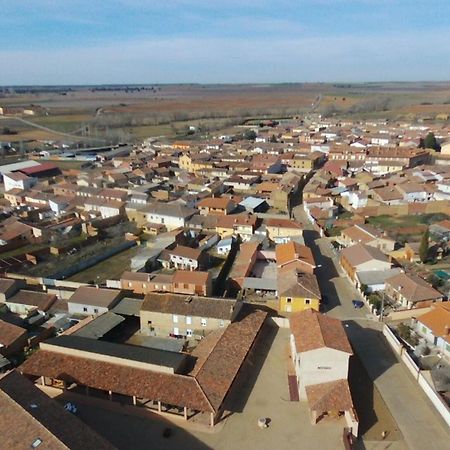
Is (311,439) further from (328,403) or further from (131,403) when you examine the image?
(131,403)

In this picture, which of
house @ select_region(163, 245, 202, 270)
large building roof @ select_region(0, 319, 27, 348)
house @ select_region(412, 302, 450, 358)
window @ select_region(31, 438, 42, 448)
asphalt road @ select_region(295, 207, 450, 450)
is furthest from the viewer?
house @ select_region(163, 245, 202, 270)

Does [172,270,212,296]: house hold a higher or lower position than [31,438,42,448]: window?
lower

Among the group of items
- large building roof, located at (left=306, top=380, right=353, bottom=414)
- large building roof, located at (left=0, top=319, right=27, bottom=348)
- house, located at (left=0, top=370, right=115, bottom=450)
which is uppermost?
house, located at (left=0, top=370, right=115, bottom=450)

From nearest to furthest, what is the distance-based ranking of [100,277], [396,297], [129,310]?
1. [129,310]
2. [396,297]
3. [100,277]

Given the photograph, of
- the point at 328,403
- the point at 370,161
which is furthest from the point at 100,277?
the point at 370,161

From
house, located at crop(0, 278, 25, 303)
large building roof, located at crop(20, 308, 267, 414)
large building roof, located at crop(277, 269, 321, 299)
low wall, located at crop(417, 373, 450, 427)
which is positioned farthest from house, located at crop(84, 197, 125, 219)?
low wall, located at crop(417, 373, 450, 427)

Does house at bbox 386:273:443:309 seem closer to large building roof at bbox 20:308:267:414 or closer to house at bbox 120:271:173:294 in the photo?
large building roof at bbox 20:308:267:414

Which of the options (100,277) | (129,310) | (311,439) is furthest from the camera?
(100,277)

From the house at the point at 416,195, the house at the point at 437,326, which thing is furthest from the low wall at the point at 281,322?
the house at the point at 416,195
